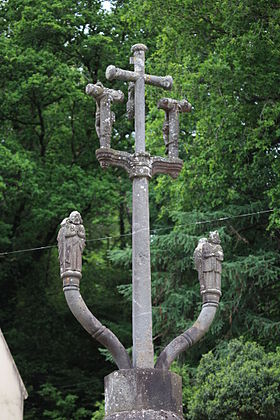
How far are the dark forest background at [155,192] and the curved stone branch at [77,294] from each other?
7.64 meters

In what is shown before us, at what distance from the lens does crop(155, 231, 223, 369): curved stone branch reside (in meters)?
8.19

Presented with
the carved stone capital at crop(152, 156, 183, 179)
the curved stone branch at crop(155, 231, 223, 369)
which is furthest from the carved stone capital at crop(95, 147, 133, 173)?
the curved stone branch at crop(155, 231, 223, 369)

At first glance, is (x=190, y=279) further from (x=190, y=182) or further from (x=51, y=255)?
(x=51, y=255)

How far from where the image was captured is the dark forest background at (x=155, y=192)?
749 inches

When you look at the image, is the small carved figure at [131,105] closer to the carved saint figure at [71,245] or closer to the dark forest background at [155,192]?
the carved saint figure at [71,245]

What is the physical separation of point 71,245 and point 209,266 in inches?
52.8

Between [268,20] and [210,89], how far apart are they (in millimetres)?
1941

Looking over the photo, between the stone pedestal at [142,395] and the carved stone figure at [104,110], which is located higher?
the carved stone figure at [104,110]

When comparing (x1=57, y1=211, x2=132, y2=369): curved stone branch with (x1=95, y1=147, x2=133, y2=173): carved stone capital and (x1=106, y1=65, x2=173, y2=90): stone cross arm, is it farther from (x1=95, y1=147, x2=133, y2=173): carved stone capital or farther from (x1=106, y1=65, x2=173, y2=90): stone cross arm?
(x1=106, y1=65, x2=173, y2=90): stone cross arm

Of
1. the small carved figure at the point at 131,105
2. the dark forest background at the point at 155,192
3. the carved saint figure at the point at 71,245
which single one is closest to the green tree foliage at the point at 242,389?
the dark forest background at the point at 155,192

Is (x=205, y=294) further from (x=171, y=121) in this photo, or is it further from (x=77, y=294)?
(x=171, y=121)

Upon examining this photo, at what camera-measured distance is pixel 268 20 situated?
19609 millimetres

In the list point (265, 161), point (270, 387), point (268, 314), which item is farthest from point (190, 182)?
point (270, 387)

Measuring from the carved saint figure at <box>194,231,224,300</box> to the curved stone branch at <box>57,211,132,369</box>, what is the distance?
1.01 meters
